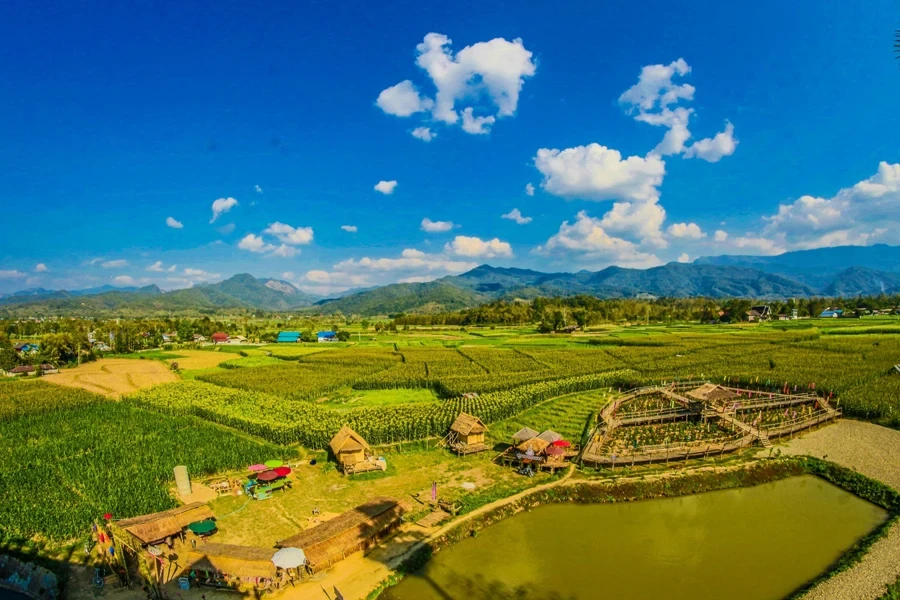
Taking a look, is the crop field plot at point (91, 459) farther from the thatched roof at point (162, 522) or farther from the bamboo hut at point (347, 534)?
the bamboo hut at point (347, 534)

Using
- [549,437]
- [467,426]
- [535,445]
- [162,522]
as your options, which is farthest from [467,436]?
[162,522]

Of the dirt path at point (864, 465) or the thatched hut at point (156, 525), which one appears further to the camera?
the thatched hut at point (156, 525)

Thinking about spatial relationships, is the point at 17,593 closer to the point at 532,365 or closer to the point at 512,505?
the point at 512,505

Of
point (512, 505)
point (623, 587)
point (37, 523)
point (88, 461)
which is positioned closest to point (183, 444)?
point (88, 461)

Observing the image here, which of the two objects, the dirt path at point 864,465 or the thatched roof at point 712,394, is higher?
the thatched roof at point 712,394

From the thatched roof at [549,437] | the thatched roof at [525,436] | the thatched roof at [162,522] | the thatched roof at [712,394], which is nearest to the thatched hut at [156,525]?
the thatched roof at [162,522]

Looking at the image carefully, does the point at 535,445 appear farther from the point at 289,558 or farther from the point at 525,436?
the point at 289,558

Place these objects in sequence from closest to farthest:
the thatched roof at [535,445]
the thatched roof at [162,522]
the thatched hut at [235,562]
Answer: the thatched hut at [235,562]
the thatched roof at [162,522]
the thatched roof at [535,445]

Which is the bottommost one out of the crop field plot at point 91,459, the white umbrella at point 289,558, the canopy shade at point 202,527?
the crop field plot at point 91,459
